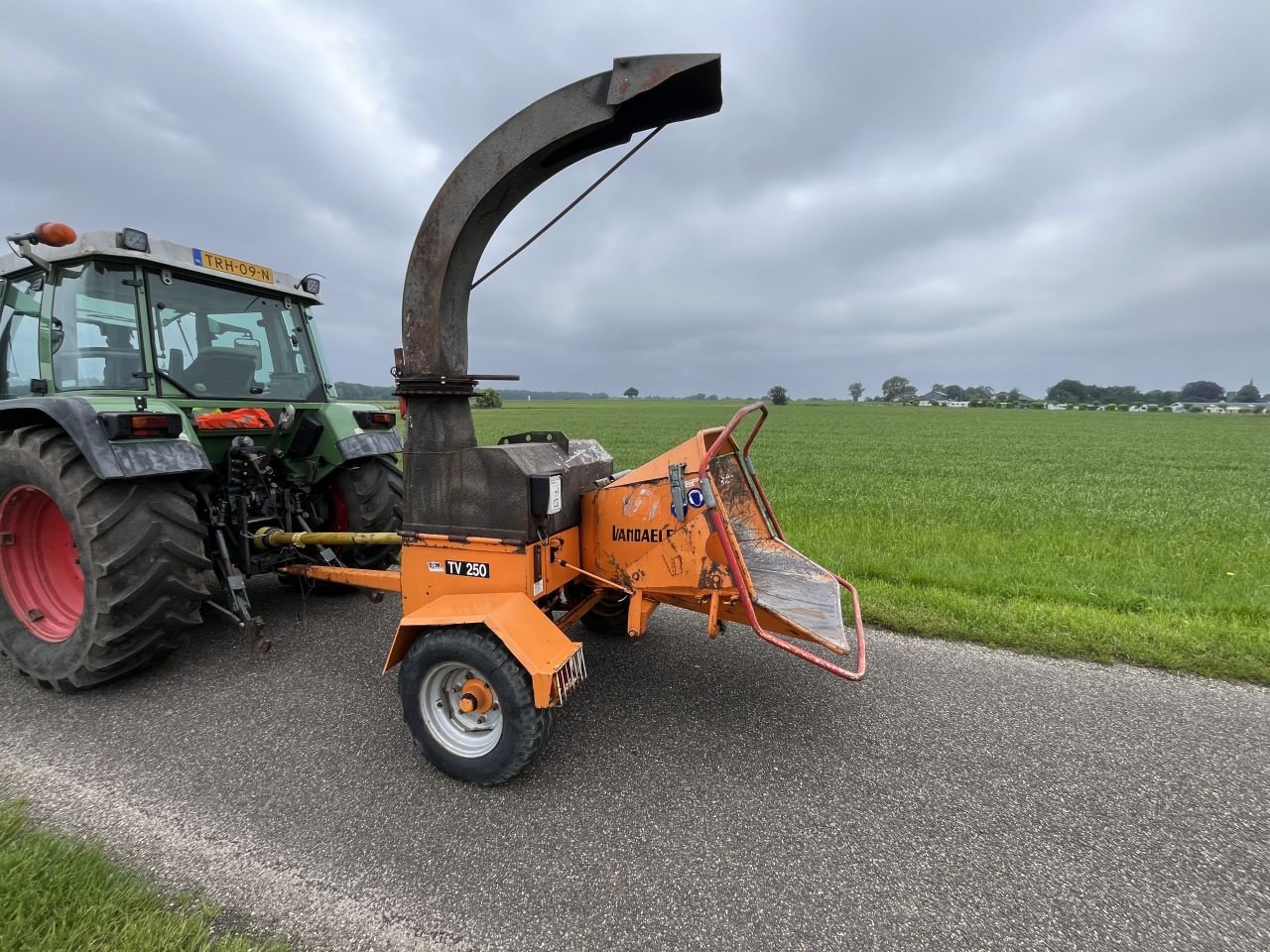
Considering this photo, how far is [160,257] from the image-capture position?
355 cm

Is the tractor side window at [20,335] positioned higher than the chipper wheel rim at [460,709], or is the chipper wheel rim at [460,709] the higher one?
the tractor side window at [20,335]

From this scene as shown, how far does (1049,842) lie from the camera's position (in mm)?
2115

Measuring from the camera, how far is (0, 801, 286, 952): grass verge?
1.66 meters

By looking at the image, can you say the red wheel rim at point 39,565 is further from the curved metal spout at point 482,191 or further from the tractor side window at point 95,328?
the curved metal spout at point 482,191

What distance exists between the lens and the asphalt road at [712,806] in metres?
1.82

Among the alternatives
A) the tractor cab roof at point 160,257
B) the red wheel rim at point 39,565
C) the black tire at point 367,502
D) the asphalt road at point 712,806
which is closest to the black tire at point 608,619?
the asphalt road at point 712,806

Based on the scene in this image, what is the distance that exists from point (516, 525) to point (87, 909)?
1.77 metres

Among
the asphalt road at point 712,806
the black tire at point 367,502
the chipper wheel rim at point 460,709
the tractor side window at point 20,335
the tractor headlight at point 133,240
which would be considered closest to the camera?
the asphalt road at point 712,806

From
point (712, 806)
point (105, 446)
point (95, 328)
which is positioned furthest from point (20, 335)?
point (712, 806)

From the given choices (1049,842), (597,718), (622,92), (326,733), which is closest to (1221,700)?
(1049,842)

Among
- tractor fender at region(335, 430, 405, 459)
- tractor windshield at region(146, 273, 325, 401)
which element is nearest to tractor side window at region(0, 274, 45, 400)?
tractor windshield at region(146, 273, 325, 401)

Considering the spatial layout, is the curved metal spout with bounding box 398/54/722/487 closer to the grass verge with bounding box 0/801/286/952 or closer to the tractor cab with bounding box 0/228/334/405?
the grass verge with bounding box 0/801/286/952

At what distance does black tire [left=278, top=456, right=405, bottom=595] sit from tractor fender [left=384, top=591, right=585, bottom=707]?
76.8 inches

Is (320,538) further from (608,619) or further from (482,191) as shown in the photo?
(482,191)
